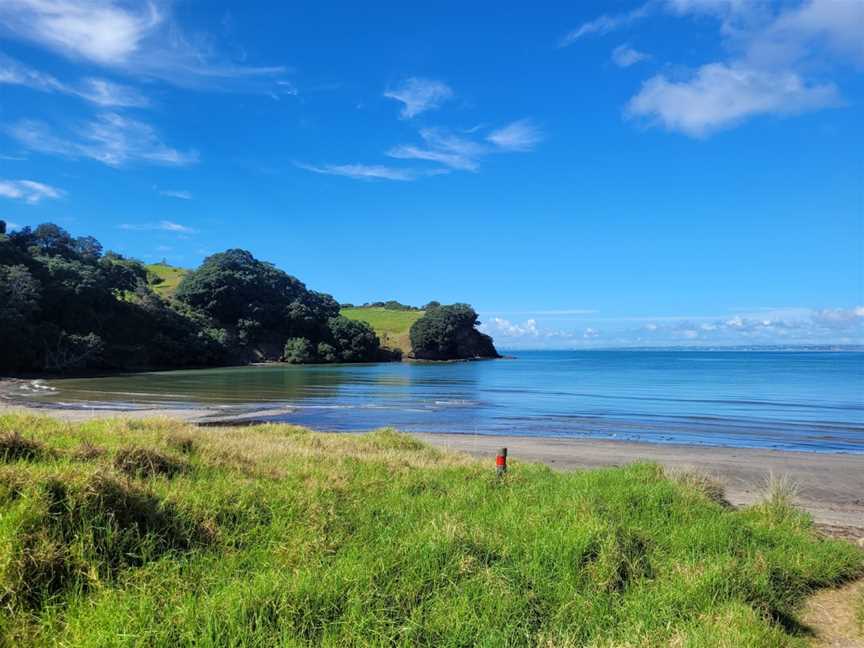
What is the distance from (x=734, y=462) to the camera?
755 inches

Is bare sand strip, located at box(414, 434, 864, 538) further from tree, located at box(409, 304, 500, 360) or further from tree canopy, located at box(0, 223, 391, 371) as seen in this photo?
tree, located at box(409, 304, 500, 360)

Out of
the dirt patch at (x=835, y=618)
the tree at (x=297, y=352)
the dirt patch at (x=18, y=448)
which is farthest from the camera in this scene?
the tree at (x=297, y=352)

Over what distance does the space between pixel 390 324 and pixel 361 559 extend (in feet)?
498

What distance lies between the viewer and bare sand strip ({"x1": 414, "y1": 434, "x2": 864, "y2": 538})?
44.7 ft

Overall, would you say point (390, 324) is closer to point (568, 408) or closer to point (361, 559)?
point (568, 408)

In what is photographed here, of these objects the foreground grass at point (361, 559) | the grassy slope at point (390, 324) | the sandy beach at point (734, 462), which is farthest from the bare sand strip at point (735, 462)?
the grassy slope at point (390, 324)

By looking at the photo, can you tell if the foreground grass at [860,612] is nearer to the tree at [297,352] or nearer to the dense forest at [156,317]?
the dense forest at [156,317]

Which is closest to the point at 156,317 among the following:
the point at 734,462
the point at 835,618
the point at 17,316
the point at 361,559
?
the point at 17,316

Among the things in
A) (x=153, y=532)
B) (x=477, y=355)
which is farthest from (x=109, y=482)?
(x=477, y=355)

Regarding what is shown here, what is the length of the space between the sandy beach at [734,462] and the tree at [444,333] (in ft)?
353

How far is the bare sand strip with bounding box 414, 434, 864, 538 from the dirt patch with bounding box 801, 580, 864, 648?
3685 millimetres

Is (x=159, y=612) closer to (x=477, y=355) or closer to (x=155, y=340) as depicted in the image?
(x=155, y=340)

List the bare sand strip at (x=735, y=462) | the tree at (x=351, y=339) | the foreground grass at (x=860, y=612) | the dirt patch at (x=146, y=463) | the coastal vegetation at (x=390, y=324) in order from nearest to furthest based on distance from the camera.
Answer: the foreground grass at (x=860, y=612), the dirt patch at (x=146, y=463), the bare sand strip at (x=735, y=462), the tree at (x=351, y=339), the coastal vegetation at (x=390, y=324)

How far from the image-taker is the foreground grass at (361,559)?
5.11 metres
